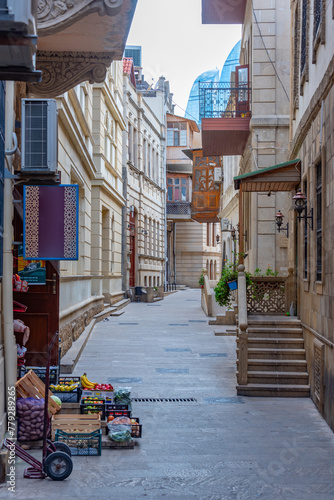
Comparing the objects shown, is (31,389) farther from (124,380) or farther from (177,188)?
(177,188)

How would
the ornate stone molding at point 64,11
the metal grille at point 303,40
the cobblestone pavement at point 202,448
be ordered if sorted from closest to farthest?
the cobblestone pavement at point 202,448 → the ornate stone molding at point 64,11 → the metal grille at point 303,40

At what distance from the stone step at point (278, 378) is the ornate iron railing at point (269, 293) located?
2.49 metres

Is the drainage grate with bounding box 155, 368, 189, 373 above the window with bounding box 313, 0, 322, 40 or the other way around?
the other way around

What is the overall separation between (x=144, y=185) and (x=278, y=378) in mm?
27996

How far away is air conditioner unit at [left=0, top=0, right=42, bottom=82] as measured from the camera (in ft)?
12.5

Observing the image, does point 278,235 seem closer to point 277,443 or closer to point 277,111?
point 277,111

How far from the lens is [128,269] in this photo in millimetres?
32594

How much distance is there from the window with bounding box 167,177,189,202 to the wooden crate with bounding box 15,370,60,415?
45.4 meters

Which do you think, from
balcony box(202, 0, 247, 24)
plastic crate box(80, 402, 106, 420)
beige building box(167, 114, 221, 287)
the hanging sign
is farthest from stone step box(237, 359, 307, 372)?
beige building box(167, 114, 221, 287)

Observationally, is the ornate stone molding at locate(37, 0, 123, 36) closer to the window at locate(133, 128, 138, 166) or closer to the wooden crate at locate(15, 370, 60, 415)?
the wooden crate at locate(15, 370, 60, 415)

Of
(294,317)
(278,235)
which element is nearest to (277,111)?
(278,235)

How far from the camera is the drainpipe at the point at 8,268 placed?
7.48 meters

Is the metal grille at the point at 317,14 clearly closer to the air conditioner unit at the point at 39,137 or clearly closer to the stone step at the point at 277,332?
the air conditioner unit at the point at 39,137

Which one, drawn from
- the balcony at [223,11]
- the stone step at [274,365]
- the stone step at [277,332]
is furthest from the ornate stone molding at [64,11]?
the balcony at [223,11]
